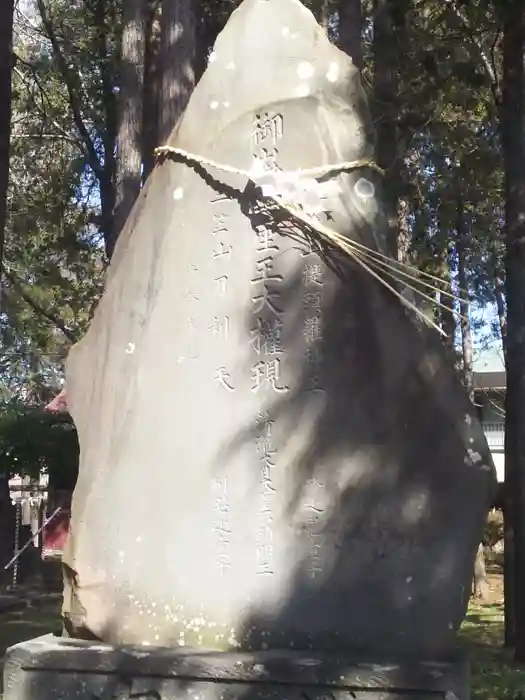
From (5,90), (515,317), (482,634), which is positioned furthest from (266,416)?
(482,634)

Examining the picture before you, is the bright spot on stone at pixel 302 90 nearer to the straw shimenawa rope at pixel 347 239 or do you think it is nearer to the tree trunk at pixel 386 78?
the straw shimenawa rope at pixel 347 239

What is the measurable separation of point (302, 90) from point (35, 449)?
33.9ft

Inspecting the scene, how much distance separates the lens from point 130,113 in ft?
27.4

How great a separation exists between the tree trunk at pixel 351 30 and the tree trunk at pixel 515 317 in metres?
1.12

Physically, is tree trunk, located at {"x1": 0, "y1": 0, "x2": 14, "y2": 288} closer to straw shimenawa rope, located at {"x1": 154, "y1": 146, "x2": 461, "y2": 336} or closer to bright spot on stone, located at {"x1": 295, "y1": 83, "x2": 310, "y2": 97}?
straw shimenawa rope, located at {"x1": 154, "y1": 146, "x2": 461, "y2": 336}

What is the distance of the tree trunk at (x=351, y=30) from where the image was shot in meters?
7.17

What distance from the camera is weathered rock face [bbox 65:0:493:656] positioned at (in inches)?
110

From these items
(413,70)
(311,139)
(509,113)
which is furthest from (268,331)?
(413,70)

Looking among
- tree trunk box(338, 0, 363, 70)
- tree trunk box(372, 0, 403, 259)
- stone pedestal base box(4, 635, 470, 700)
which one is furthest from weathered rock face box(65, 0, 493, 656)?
tree trunk box(338, 0, 363, 70)

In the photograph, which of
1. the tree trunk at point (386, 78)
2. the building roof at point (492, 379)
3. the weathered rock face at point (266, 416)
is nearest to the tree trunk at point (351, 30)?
the tree trunk at point (386, 78)

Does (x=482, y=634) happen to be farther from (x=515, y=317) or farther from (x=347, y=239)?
(x=347, y=239)

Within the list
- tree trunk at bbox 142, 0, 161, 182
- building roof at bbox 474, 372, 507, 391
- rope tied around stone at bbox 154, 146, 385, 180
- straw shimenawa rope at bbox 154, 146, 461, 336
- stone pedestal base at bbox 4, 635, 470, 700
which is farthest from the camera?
building roof at bbox 474, 372, 507, 391

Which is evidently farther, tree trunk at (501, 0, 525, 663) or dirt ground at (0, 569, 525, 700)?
tree trunk at (501, 0, 525, 663)

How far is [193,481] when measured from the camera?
297 cm
